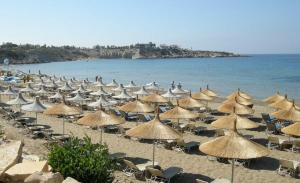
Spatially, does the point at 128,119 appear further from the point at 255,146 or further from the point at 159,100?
the point at 255,146

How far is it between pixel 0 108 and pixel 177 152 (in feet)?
37.5

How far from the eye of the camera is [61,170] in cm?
758

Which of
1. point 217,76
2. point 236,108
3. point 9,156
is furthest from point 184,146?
point 217,76

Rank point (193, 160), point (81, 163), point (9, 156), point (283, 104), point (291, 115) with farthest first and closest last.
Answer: point (283, 104), point (291, 115), point (193, 160), point (81, 163), point (9, 156)

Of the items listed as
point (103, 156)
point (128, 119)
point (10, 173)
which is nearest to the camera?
point (10, 173)

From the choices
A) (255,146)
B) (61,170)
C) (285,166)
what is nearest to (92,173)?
(61,170)

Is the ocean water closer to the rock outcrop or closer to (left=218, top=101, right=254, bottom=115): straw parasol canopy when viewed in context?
(left=218, top=101, right=254, bottom=115): straw parasol canopy

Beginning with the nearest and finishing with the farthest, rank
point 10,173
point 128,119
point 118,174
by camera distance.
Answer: point 10,173 → point 118,174 → point 128,119

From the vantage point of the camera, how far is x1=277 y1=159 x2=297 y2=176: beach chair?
458 inches

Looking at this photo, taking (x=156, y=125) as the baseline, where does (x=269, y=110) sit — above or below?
below

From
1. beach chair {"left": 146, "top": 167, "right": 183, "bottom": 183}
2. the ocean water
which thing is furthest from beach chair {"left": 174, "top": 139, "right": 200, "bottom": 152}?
the ocean water

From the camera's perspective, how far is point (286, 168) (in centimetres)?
1212

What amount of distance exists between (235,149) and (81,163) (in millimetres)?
3711

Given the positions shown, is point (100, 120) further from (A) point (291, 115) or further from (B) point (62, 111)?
(A) point (291, 115)
